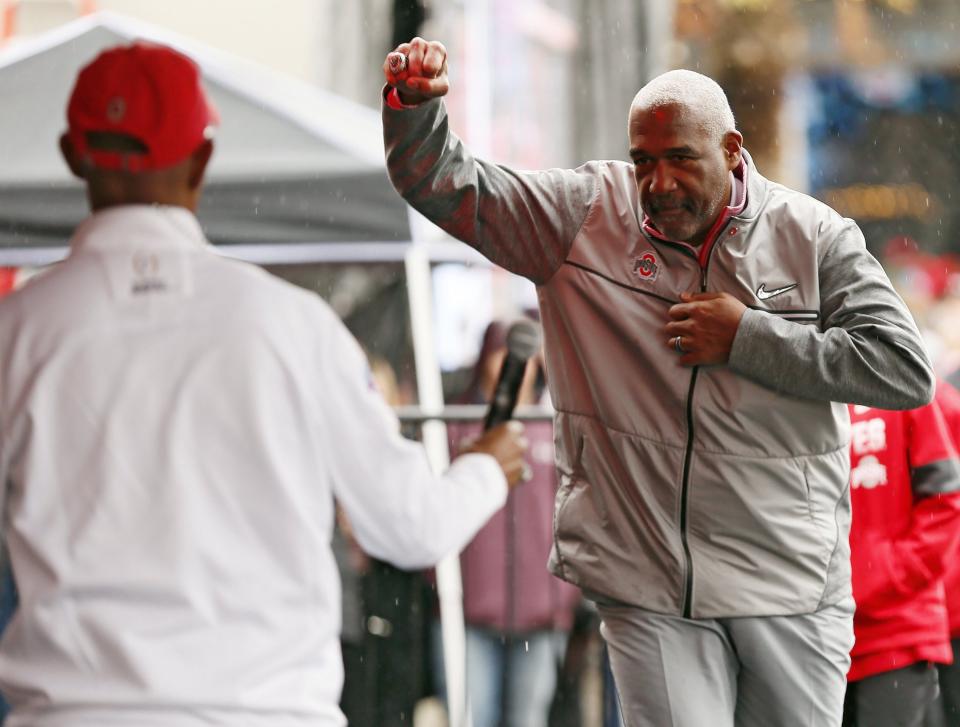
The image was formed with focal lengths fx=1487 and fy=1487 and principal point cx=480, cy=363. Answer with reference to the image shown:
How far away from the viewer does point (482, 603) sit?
6.28 metres

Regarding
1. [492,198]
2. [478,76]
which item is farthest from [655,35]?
[492,198]

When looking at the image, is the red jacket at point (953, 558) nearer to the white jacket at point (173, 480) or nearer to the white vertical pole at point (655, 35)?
the white jacket at point (173, 480)

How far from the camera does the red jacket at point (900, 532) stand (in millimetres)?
4547

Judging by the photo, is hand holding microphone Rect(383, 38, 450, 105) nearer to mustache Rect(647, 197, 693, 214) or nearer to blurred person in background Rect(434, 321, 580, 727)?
mustache Rect(647, 197, 693, 214)

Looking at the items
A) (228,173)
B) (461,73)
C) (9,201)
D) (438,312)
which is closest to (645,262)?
(228,173)

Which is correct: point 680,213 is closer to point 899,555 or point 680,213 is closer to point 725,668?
point 725,668

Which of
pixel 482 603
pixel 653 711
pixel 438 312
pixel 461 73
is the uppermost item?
pixel 461 73

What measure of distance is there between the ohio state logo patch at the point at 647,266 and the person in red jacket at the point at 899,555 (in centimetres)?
135

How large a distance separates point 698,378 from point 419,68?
0.97 meters

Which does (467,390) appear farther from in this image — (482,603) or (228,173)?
(228,173)

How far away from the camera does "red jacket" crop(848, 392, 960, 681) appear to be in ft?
14.9

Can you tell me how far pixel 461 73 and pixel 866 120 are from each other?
751 cm

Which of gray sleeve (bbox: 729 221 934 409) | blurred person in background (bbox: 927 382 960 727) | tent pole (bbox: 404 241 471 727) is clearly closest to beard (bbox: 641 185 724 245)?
gray sleeve (bbox: 729 221 934 409)

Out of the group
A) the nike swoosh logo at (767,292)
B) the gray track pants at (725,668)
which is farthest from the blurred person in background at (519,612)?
the nike swoosh logo at (767,292)
